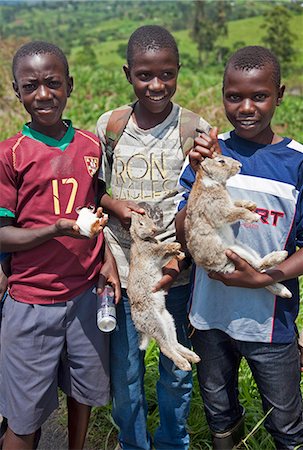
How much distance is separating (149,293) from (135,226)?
319 mm

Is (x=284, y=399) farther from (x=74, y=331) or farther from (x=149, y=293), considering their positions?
(x=74, y=331)

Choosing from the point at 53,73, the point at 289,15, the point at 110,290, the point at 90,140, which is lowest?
the point at 110,290

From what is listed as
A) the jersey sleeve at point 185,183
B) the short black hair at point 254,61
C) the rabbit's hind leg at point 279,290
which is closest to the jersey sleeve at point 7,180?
the jersey sleeve at point 185,183

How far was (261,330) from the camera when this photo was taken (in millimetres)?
2488

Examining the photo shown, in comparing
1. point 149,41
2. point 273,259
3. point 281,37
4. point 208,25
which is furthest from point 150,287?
point 208,25

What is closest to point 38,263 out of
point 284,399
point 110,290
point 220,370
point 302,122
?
point 110,290

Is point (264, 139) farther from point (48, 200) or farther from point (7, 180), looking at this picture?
point (7, 180)

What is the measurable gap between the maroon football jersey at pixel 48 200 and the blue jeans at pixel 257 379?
0.72 metres

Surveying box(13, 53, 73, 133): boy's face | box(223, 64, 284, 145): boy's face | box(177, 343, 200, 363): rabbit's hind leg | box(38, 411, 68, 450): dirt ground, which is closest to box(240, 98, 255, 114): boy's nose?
box(223, 64, 284, 145): boy's face

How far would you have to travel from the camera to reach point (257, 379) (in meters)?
2.63

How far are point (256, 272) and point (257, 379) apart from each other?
0.62 metres

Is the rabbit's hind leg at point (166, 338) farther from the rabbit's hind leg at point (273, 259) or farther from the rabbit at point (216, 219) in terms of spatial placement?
the rabbit's hind leg at point (273, 259)

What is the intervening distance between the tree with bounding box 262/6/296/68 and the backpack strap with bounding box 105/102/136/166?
46.0 ft

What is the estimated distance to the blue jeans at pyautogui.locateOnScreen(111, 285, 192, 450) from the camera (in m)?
2.84
